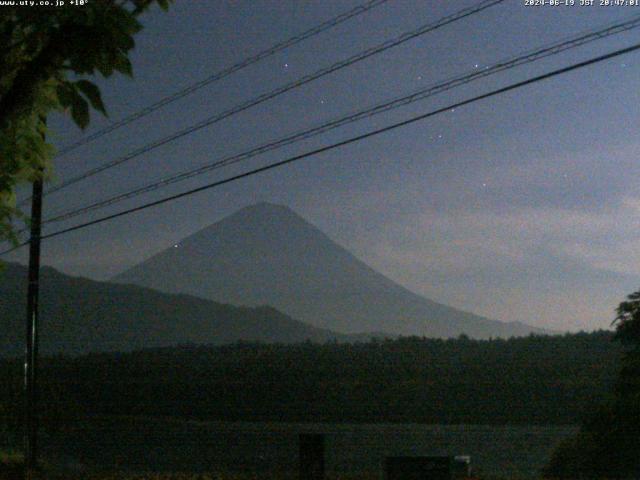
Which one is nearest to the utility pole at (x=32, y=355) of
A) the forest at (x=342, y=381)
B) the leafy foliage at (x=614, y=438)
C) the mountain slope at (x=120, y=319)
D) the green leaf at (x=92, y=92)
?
the leafy foliage at (x=614, y=438)

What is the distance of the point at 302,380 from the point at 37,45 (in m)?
53.1

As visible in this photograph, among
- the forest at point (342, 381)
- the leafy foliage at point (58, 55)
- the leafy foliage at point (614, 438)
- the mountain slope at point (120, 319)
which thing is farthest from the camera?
the mountain slope at point (120, 319)

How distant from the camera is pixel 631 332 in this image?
21.4m

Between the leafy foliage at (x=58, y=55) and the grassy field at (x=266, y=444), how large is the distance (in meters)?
17.4

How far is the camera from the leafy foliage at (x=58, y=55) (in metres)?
4.00

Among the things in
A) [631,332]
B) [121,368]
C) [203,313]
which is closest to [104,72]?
[631,332]

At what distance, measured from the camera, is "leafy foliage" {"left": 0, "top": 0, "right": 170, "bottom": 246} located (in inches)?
157

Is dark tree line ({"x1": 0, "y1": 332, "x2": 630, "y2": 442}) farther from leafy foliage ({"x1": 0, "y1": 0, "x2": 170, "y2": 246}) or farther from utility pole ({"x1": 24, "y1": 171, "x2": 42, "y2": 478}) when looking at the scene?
leafy foliage ({"x1": 0, "y1": 0, "x2": 170, "y2": 246})

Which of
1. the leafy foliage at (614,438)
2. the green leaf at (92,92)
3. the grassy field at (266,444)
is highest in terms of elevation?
the green leaf at (92,92)

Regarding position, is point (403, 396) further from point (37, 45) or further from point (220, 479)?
point (37, 45)

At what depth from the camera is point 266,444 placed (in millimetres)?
35688

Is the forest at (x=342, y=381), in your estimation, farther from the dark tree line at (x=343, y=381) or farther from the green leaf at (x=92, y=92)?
the green leaf at (x=92, y=92)

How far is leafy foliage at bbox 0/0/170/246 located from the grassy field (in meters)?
17.4

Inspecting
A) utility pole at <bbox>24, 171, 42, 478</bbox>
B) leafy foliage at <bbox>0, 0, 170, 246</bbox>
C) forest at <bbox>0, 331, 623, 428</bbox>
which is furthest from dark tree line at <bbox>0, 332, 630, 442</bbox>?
leafy foliage at <bbox>0, 0, 170, 246</bbox>
